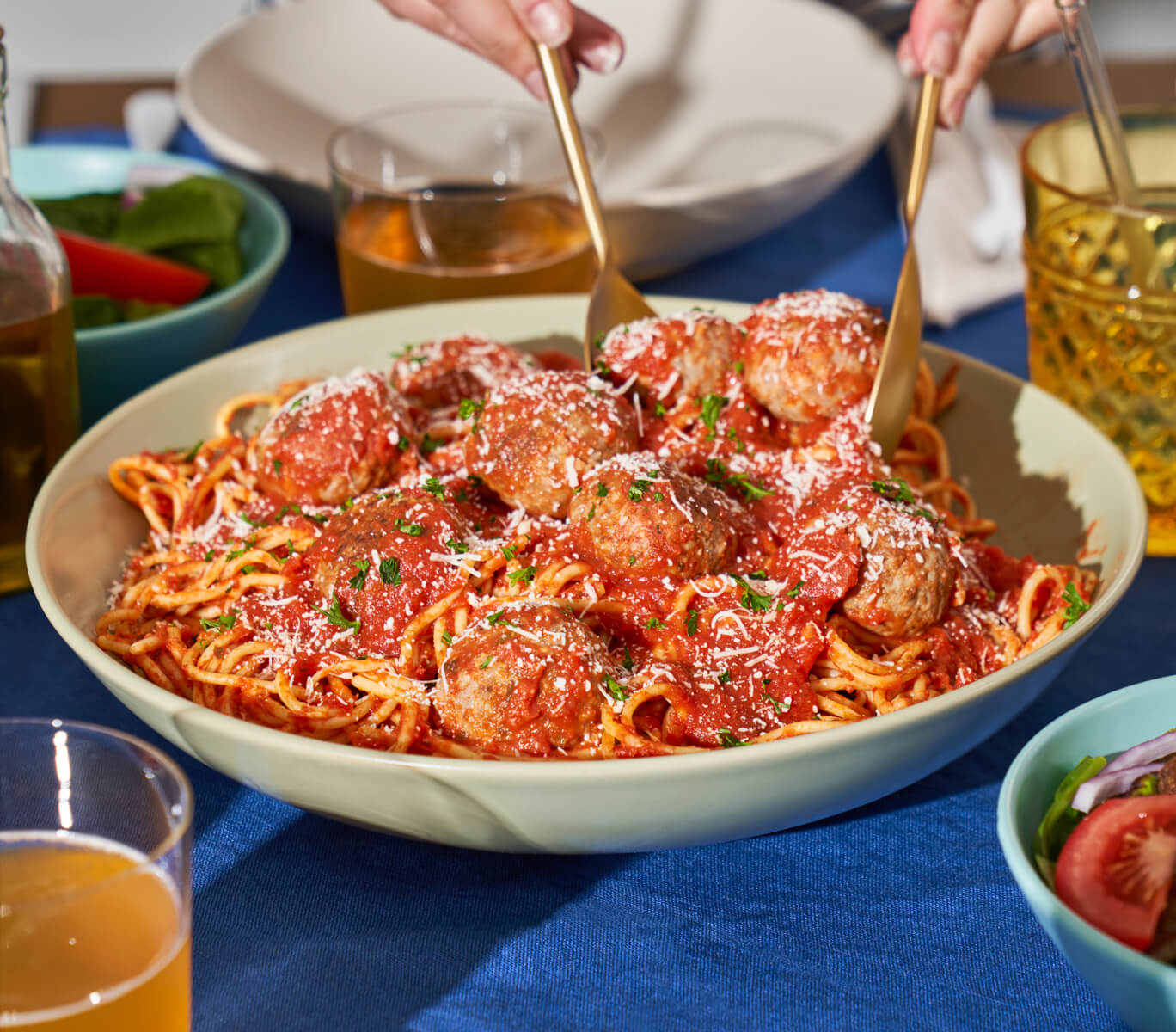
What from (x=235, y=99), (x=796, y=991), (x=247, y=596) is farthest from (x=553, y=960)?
(x=235, y=99)

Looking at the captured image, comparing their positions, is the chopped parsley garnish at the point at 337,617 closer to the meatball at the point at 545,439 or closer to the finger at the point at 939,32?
the meatball at the point at 545,439

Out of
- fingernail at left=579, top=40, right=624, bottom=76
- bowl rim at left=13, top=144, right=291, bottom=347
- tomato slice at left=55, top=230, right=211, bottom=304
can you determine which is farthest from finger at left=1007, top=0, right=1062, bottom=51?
tomato slice at left=55, top=230, right=211, bottom=304

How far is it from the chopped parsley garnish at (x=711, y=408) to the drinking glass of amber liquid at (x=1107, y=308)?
2.87ft

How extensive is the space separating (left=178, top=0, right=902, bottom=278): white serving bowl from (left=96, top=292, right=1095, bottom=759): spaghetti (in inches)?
58.6

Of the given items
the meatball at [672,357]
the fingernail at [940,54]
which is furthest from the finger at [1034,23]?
the meatball at [672,357]

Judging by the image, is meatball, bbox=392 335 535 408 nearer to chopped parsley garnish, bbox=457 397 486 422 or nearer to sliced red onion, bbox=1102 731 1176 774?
chopped parsley garnish, bbox=457 397 486 422

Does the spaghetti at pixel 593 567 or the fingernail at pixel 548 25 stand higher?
the fingernail at pixel 548 25

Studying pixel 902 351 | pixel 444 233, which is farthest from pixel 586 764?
pixel 444 233

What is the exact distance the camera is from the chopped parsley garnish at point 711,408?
8.16 feet

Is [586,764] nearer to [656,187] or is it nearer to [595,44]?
[595,44]

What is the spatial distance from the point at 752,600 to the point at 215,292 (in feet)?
6.54

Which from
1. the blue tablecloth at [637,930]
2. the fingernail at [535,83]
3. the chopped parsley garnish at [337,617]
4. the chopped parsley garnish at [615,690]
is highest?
the fingernail at [535,83]

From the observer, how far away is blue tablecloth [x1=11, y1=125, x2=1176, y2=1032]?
1.78 m

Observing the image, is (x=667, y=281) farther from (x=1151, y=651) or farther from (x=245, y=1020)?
(x=245, y=1020)
